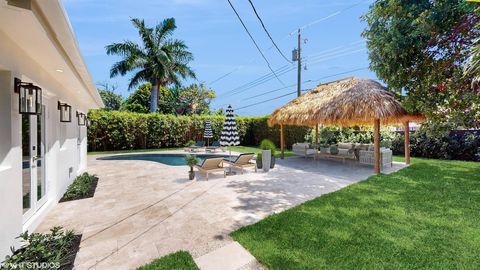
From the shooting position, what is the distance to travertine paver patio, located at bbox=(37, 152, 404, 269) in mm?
3793

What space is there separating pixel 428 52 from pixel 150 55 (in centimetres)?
2390

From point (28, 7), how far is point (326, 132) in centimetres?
1863

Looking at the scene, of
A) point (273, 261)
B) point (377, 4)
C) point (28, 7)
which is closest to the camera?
point (28, 7)

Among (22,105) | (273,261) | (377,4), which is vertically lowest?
(273,261)

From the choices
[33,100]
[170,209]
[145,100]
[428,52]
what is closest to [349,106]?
[428,52]

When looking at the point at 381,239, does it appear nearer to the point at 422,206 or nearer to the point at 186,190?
the point at 422,206

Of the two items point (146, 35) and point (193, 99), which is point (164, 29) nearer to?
point (146, 35)

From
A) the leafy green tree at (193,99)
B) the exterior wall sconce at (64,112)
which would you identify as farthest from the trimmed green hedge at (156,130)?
the leafy green tree at (193,99)

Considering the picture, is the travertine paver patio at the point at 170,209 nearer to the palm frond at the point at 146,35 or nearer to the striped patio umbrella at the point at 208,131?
the striped patio umbrella at the point at 208,131

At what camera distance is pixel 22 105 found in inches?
144

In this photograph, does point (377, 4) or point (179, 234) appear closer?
point (179, 234)

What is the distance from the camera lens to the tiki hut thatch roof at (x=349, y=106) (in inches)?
369

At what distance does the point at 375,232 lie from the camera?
4.18 meters

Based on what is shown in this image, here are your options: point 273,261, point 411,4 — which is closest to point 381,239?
point 273,261
